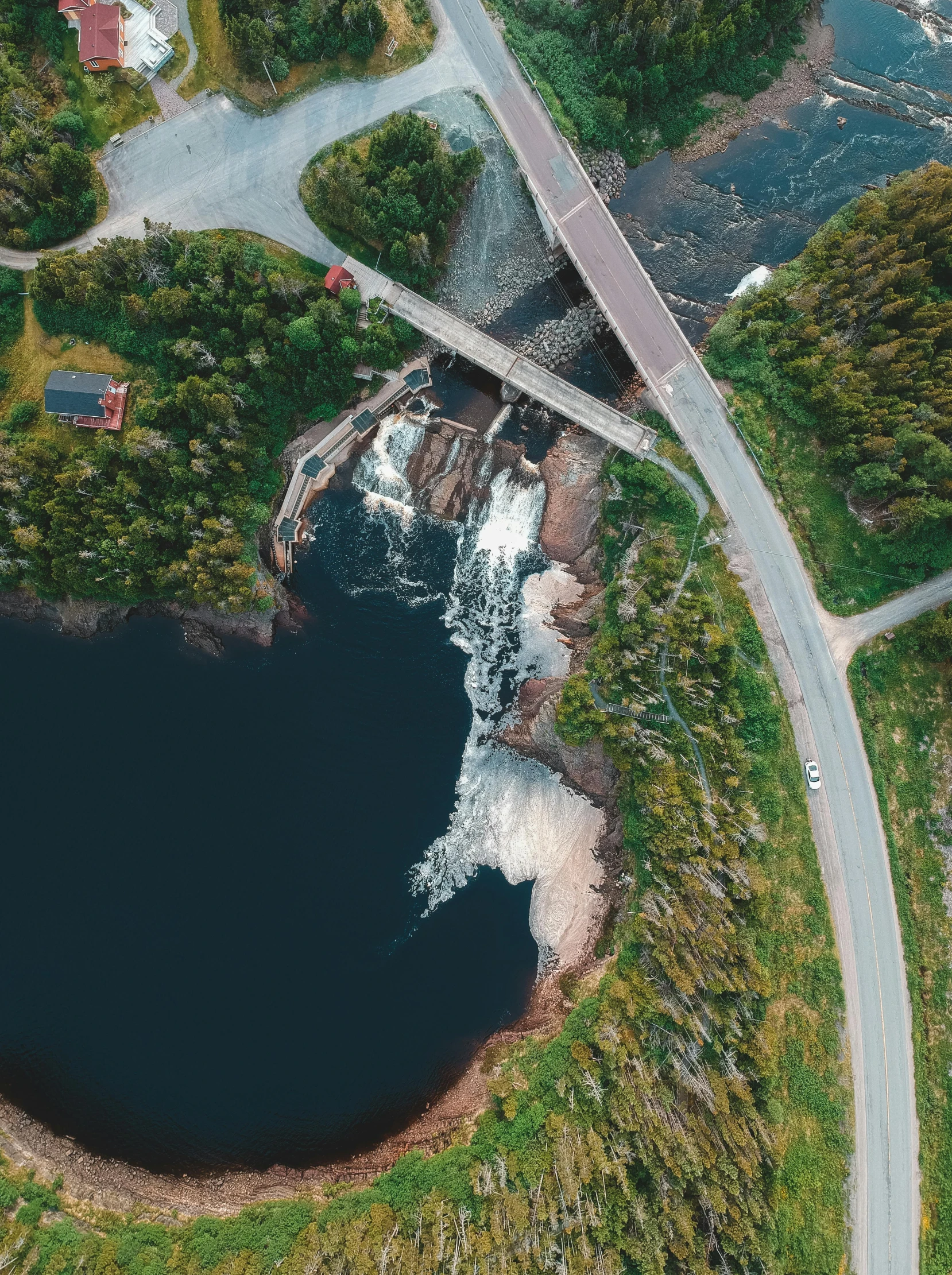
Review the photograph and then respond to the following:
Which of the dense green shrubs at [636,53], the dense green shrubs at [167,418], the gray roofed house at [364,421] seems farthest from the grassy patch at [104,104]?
the dense green shrubs at [636,53]

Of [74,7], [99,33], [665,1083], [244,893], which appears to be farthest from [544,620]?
[74,7]

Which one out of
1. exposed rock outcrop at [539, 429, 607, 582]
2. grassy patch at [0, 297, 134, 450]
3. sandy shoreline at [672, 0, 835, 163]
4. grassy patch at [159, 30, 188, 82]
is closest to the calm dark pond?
exposed rock outcrop at [539, 429, 607, 582]

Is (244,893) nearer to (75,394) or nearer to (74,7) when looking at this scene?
(75,394)

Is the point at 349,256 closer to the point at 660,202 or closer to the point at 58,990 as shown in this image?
the point at 660,202

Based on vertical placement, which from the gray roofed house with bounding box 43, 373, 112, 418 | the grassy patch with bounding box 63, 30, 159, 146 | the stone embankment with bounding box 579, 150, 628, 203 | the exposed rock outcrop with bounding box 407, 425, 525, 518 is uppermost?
the grassy patch with bounding box 63, 30, 159, 146

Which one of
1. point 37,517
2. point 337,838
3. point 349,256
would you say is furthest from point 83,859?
point 349,256

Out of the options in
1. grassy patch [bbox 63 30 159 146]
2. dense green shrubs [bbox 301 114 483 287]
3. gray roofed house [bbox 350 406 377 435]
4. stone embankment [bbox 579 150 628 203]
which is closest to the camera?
dense green shrubs [bbox 301 114 483 287]

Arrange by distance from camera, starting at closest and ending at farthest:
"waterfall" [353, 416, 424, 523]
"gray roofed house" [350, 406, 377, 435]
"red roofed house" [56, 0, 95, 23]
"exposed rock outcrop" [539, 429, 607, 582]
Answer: "red roofed house" [56, 0, 95, 23] → "exposed rock outcrop" [539, 429, 607, 582] → "gray roofed house" [350, 406, 377, 435] → "waterfall" [353, 416, 424, 523]

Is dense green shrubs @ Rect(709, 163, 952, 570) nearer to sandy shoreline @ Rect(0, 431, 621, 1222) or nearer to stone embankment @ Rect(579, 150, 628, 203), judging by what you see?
stone embankment @ Rect(579, 150, 628, 203)
